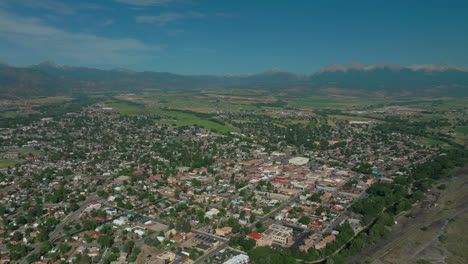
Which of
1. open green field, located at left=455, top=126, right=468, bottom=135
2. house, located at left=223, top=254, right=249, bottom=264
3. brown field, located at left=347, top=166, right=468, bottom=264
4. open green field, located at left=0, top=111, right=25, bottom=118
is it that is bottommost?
open green field, located at left=0, top=111, right=25, bottom=118

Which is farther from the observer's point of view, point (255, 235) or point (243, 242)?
point (255, 235)

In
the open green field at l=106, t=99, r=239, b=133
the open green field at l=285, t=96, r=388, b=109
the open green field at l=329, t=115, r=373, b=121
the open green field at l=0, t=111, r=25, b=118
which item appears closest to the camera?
the open green field at l=106, t=99, r=239, b=133

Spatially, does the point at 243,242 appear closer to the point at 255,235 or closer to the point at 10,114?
the point at 255,235

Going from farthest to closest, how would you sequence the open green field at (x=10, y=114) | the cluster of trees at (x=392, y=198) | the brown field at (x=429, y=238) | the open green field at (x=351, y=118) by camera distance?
the open green field at (x=351, y=118) → the open green field at (x=10, y=114) → the cluster of trees at (x=392, y=198) → the brown field at (x=429, y=238)

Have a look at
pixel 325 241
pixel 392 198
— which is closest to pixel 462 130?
pixel 392 198

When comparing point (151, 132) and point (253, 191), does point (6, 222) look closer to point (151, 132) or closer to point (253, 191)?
point (253, 191)

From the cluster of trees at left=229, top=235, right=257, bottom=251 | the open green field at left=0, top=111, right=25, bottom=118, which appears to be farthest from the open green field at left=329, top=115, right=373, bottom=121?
the open green field at left=0, top=111, right=25, bottom=118

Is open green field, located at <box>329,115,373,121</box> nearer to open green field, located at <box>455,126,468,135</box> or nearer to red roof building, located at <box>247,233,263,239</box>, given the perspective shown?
open green field, located at <box>455,126,468,135</box>

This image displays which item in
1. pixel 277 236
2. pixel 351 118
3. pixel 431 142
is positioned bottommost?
pixel 277 236

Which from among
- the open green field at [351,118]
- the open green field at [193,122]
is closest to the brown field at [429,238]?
the open green field at [193,122]

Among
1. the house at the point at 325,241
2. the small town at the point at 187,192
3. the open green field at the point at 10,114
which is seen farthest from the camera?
the open green field at the point at 10,114

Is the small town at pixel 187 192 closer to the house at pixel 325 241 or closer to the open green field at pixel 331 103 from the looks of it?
the house at pixel 325 241

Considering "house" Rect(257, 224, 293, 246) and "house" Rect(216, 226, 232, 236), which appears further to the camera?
"house" Rect(216, 226, 232, 236)
